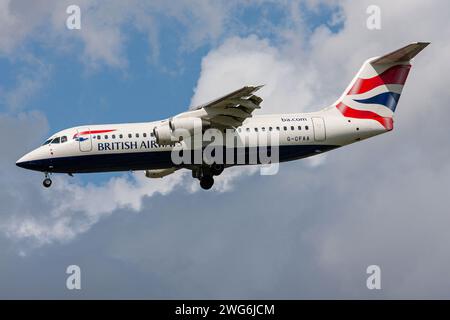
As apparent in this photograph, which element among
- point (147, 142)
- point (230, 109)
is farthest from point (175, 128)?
point (230, 109)

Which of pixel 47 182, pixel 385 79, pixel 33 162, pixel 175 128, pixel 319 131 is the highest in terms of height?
pixel 385 79

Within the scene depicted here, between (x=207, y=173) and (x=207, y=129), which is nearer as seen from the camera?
(x=207, y=129)

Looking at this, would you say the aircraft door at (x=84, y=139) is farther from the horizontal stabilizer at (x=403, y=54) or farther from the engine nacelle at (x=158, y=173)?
the horizontal stabilizer at (x=403, y=54)

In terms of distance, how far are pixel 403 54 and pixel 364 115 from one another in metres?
2.77

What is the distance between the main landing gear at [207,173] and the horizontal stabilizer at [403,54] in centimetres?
750

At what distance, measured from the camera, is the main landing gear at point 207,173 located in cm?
3884

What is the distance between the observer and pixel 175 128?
1438 inches

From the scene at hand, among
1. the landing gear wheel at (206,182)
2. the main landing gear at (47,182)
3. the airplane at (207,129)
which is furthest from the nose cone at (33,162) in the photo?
the landing gear wheel at (206,182)

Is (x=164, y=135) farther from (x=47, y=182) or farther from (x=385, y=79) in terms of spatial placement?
(x=385, y=79)

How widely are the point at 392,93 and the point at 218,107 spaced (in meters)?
7.36

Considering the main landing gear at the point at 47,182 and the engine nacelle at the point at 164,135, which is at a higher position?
the engine nacelle at the point at 164,135

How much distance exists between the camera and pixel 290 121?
38.3 m
